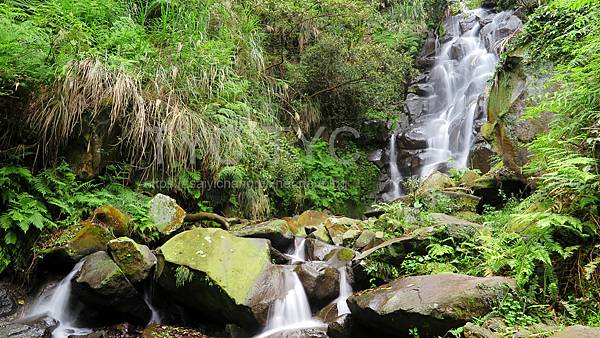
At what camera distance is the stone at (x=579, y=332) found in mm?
2207

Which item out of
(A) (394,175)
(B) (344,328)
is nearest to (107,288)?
(B) (344,328)

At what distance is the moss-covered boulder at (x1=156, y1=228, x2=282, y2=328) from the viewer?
13.5 feet

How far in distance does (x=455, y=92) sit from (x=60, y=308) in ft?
38.4

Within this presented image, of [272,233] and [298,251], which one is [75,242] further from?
[298,251]

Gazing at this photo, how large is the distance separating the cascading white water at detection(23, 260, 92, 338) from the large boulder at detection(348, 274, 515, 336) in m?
3.03

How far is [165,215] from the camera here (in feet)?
18.1

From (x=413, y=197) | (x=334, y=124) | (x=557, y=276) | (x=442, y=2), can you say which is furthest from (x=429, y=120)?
(x=557, y=276)

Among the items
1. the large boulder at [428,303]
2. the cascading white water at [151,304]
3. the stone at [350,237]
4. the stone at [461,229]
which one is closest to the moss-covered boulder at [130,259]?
the cascading white water at [151,304]

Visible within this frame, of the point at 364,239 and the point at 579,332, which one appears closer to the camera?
the point at 579,332

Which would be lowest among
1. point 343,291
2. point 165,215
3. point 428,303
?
point 343,291

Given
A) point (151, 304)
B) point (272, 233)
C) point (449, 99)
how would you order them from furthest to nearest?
point (449, 99)
point (272, 233)
point (151, 304)

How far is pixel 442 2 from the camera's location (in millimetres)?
16016

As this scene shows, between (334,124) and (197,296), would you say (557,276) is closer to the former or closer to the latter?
(197,296)

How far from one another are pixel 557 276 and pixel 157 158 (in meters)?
5.08
